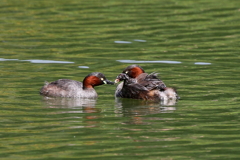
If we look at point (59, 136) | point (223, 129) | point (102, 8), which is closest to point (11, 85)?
point (59, 136)

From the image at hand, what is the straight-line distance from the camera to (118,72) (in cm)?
1661

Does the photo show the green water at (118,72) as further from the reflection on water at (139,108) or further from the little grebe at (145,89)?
the little grebe at (145,89)

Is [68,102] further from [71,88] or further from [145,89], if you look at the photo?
[145,89]

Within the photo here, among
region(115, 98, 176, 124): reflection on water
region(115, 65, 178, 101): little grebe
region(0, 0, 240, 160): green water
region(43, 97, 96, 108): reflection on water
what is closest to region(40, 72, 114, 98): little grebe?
region(43, 97, 96, 108): reflection on water

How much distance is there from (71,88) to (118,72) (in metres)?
2.41

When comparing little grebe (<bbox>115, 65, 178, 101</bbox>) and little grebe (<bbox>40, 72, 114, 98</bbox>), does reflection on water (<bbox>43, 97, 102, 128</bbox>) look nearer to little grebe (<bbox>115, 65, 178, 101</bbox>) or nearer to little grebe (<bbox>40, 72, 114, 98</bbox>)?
little grebe (<bbox>40, 72, 114, 98</bbox>)

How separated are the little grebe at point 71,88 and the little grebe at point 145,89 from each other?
→ 0.59m

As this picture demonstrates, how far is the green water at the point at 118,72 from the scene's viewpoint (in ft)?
32.4

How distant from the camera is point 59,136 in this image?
10375mm

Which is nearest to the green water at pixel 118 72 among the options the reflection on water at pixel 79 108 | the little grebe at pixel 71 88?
the reflection on water at pixel 79 108

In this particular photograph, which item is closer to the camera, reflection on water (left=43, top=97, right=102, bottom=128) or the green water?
the green water

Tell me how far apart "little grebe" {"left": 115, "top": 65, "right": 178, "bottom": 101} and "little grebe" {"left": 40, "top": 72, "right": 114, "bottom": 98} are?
0.59 meters

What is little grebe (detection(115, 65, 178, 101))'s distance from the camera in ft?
45.4

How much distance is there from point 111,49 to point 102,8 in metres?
7.37
